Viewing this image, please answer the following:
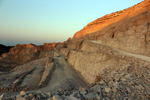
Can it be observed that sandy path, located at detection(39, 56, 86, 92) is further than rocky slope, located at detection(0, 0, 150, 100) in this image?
Yes

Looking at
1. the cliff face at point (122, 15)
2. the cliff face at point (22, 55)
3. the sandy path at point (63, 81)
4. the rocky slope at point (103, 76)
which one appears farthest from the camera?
the cliff face at point (22, 55)

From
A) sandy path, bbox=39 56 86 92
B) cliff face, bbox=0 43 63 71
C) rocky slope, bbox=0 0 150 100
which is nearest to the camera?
rocky slope, bbox=0 0 150 100

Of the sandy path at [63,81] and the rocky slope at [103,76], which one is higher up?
the rocky slope at [103,76]

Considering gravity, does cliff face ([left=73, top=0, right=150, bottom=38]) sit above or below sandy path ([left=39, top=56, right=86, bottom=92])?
above

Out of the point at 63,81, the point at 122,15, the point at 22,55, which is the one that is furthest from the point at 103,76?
the point at 22,55

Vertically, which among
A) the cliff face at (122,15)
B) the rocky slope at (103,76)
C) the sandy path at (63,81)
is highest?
the cliff face at (122,15)

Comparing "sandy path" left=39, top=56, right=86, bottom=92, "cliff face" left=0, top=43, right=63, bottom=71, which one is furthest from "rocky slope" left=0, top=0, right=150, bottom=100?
"cliff face" left=0, top=43, right=63, bottom=71

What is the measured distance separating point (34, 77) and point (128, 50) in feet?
46.2

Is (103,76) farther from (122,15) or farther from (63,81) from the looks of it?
(122,15)

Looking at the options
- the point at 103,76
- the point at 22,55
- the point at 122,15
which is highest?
the point at 122,15

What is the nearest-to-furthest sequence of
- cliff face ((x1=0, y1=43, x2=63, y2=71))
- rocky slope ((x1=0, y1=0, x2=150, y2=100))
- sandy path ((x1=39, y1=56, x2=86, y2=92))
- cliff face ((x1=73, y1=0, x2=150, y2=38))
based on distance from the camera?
rocky slope ((x1=0, y1=0, x2=150, y2=100)), sandy path ((x1=39, y1=56, x2=86, y2=92)), cliff face ((x1=73, y1=0, x2=150, y2=38)), cliff face ((x1=0, y1=43, x2=63, y2=71))

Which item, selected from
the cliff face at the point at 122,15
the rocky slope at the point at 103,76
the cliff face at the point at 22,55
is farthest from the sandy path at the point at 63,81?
the cliff face at the point at 22,55

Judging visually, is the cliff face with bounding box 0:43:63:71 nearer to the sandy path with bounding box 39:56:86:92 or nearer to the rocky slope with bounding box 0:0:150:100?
the sandy path with bounding box 39:56:86:92

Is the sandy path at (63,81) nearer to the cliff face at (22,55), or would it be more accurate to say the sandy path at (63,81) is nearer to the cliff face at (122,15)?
the cliff face at (122,15)
